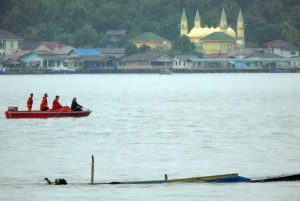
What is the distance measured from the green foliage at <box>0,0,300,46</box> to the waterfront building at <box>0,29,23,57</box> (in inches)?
117

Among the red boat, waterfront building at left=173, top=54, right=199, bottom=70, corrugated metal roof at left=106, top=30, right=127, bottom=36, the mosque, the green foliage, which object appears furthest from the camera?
the mosque

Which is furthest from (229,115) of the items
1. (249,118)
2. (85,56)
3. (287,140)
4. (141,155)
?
(85,56)

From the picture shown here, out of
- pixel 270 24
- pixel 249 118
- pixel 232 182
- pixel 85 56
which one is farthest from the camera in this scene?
pixel 270 24

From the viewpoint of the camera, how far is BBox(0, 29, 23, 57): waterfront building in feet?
595

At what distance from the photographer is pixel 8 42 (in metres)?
183

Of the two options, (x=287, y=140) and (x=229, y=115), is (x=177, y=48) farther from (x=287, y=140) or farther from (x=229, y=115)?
(x=287, y=140)

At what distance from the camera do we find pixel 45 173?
3869 cm

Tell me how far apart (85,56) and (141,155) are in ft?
430

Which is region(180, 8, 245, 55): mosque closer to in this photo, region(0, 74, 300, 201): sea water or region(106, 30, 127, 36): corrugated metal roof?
region(106, 30, 127, 36): corrugated metal roof

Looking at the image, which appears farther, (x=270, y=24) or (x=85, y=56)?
(x=270, y=24)

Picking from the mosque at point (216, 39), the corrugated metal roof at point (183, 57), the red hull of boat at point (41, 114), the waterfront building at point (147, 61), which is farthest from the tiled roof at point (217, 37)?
the red hull of boat at point (41, 114)

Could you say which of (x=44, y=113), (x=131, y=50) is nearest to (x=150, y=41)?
(x=131, y=50)

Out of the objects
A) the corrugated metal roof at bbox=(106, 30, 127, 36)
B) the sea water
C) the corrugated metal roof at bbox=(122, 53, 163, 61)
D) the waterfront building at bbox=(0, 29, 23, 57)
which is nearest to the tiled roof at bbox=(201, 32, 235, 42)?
the corrugated metal roof at bbox=(106, 30, 127, 36)

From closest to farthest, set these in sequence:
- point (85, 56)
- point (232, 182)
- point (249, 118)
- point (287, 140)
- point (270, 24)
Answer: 1. point (232, 182)
2. point (287, 140)
3. point (249, 118)
4. point (85, 56)
5. point (270, 24)
